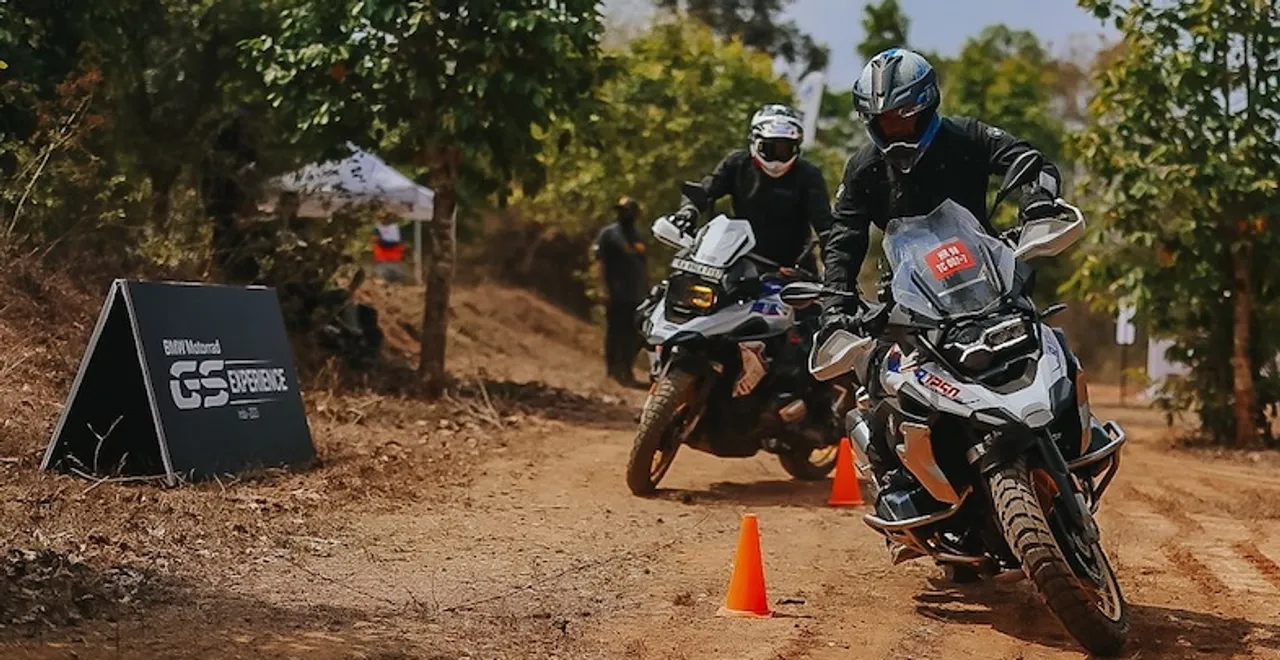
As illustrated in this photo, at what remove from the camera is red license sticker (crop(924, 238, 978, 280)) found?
618cm

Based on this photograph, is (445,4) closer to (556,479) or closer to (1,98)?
(1,98)

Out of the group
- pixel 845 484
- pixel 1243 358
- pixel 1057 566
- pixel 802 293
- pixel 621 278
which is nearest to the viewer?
pixel 1057 566

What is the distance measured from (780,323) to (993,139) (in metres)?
3.25

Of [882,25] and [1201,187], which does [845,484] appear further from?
[882,25]

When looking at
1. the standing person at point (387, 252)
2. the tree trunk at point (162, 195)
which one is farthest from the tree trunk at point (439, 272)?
the standing person at point (387, 252)

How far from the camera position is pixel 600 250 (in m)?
19.8

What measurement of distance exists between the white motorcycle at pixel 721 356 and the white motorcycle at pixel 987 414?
2.85 metres

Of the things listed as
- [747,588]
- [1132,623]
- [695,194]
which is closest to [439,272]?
[695,194]

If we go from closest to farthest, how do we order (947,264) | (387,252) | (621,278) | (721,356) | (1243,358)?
(947,264)
(721,356)
(1243,358)
(621,278)
(387,252)

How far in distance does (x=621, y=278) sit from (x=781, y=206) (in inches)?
388

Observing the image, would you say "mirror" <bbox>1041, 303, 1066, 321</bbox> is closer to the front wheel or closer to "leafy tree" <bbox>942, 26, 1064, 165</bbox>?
the front wheel

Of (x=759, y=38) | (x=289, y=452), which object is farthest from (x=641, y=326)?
(x=759, y=38)

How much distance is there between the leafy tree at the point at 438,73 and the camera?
1361 centimetres

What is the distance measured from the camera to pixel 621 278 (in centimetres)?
2000
